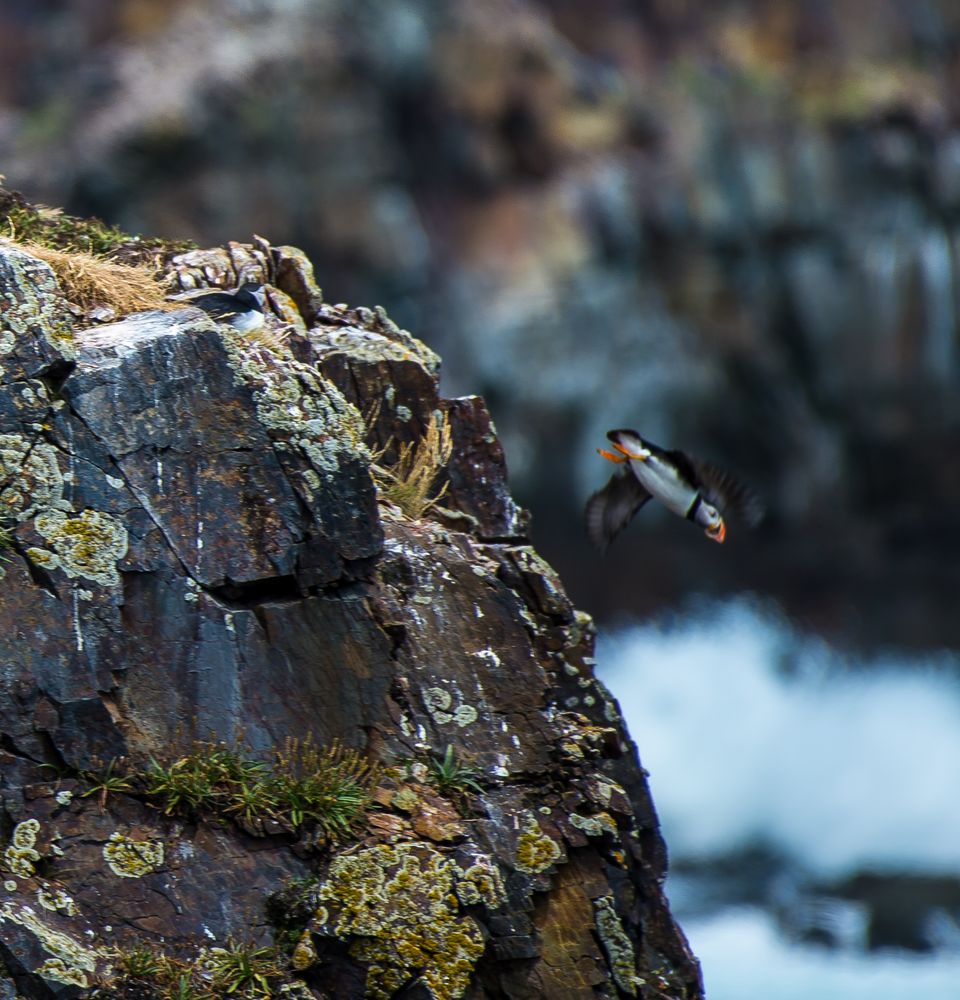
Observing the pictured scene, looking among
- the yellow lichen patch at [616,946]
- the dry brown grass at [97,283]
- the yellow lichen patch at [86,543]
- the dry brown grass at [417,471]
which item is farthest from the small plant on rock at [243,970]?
the dry brown grass at [97,283]

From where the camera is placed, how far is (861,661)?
29.0 meters

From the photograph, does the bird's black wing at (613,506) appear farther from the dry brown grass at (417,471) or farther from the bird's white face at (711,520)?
the dry brown grass at (417,471)

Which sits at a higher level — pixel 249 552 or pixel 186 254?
pixel 186 254

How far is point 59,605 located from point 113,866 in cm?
121

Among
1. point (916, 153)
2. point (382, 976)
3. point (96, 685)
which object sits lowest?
point (382, 976)

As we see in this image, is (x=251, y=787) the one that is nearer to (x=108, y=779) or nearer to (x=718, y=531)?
(x=108, y=779)

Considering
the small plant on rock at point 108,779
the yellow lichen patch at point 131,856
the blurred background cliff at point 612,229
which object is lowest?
the yellow lichen patch at point 131,856

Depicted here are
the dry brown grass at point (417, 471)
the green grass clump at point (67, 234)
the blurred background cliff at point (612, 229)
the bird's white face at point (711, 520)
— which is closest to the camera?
the dry brown grass at point (417, 471)

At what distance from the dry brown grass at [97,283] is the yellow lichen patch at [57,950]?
308cm

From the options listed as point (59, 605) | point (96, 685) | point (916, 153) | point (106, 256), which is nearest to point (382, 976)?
point (96, 685)

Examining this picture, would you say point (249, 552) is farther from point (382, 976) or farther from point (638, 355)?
point (638, 355)

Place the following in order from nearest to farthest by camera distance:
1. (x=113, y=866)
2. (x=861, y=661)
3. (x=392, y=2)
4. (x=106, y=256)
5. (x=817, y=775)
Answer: (x=113, y=866) < (x=106, y=256) < (x=817, y=775) < (x=861, y=661) < (x=392, y=2)

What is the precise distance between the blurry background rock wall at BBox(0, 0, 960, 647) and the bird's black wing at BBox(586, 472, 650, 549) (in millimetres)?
20985

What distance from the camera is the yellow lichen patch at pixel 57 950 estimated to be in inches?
228
